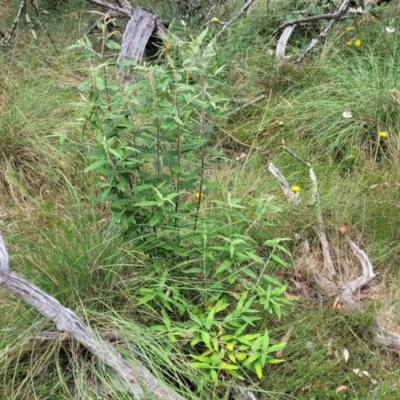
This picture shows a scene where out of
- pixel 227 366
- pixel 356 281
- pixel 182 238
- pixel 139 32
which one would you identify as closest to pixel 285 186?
pixel 356 281

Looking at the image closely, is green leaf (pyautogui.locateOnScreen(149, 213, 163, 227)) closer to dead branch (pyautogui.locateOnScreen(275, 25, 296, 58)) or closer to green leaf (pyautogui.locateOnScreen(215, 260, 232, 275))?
green leaf (pyautogui.locateOnScreen(215, 260, 232, 275))

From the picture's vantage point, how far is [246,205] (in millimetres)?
3227

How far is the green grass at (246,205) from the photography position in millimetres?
2340

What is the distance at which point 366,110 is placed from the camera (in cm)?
386

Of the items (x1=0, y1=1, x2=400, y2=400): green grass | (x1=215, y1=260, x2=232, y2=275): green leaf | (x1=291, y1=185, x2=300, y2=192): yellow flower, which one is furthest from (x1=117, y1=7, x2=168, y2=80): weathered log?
(x1=215, y1=260, x2=232, y2=275): green leaf

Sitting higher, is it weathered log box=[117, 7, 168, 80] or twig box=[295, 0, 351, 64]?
twig box=[295, 0, 351, 64]

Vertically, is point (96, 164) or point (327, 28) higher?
point (96, 164)

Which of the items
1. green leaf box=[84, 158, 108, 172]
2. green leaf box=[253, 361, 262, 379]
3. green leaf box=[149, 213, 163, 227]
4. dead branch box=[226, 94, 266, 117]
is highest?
green leaf box=[84, 158, 108, 172]

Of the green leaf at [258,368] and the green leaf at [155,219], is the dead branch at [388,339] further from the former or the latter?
the green leaf at [155,219]

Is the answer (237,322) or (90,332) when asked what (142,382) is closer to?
(90,332)

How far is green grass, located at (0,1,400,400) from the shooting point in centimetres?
234

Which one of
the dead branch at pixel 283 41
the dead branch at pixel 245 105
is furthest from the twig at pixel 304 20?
the dead branch at pixel 245 105

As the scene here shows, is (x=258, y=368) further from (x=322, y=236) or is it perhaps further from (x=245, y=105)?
(x=245, y=105)

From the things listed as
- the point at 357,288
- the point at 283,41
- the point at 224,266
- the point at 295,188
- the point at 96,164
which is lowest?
the point at 357,288
